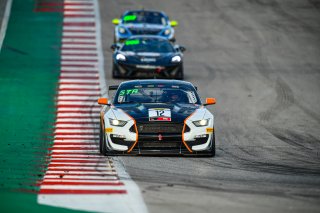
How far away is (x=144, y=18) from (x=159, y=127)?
673 inches

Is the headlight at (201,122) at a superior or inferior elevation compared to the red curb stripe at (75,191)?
inferior

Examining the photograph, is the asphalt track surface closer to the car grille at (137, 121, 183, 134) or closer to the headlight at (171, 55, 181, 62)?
the car grille at (137, 121, 183, 134)

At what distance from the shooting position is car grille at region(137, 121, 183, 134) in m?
16.1

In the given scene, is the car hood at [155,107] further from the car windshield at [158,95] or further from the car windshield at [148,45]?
the car windshield at [148,45]

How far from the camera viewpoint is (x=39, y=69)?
92.0 ft

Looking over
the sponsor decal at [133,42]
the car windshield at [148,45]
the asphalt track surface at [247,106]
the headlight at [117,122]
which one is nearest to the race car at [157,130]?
the headlight at [117,122]

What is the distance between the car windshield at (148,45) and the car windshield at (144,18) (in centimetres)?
469

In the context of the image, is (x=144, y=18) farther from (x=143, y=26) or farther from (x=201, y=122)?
(x=201, y=122)

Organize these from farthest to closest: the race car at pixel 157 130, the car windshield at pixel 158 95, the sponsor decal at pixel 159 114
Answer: the car windshield at pixel 158 95
the sponsor decal at pixel 159 114
the race car at pixel 157 130

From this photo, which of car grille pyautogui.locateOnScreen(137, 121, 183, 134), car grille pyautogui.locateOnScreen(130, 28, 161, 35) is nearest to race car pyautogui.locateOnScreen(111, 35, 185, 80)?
car grille pyautogui.locateOnScreen(130, 28, 161, 35)

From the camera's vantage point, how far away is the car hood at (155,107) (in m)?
16.2

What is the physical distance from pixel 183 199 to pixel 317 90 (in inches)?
591

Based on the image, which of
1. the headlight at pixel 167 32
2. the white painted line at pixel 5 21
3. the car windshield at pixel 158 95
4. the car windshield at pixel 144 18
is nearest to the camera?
the car windshield at pixel 158 95

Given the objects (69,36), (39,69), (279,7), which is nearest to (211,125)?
(39,69)
